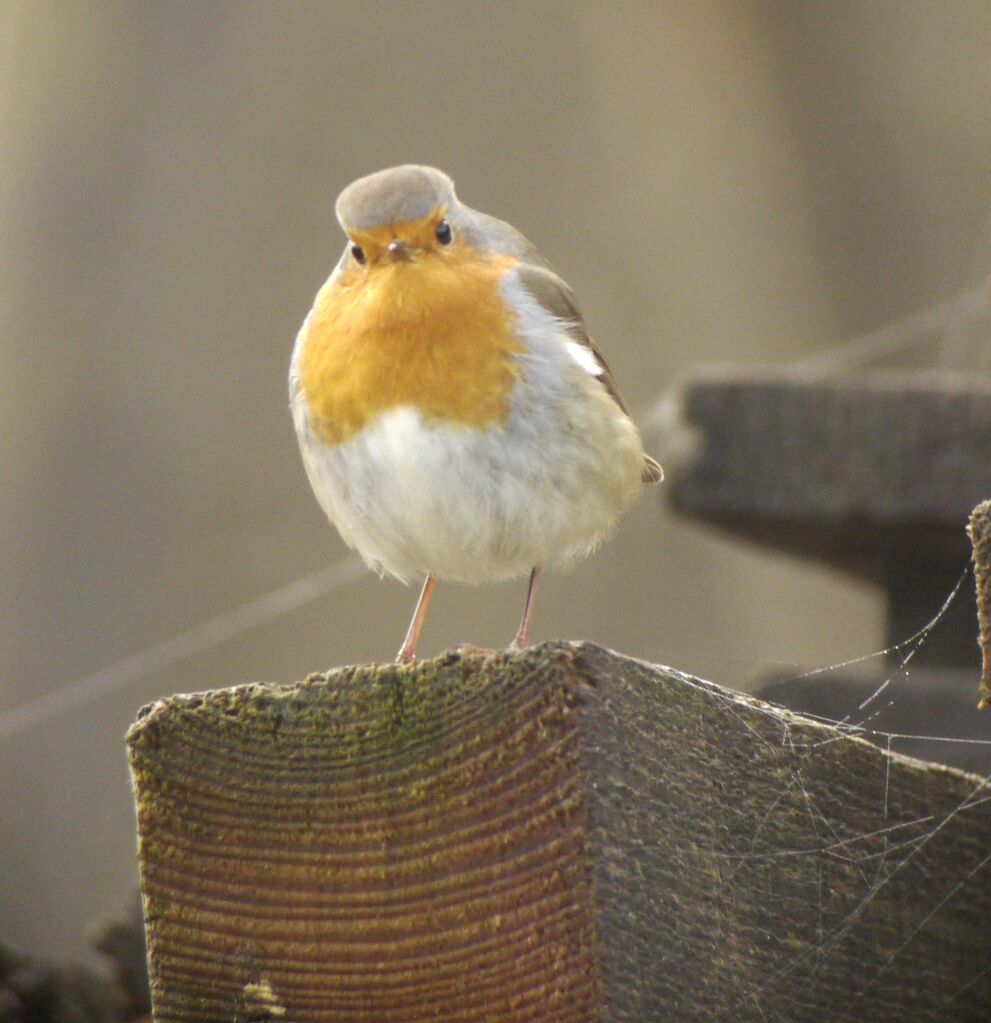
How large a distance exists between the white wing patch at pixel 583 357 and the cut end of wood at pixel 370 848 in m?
1.08

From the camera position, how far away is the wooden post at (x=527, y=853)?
125 cm

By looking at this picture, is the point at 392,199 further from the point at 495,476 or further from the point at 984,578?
the point at 984,578

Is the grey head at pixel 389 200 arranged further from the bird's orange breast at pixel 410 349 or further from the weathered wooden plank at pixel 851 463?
the weathered wooden plank at pixel 851 463

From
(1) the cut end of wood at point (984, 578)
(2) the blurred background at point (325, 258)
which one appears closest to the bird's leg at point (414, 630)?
(1) the cut end of wood at point (984, 578)

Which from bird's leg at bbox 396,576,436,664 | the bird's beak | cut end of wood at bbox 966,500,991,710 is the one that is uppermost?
the bird's beak

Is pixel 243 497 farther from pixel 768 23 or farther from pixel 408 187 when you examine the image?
pixel 408 187

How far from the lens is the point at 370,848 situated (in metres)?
1.37

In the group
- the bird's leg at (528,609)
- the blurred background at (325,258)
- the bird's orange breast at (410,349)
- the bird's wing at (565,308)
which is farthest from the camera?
the blurred background at (325,258)

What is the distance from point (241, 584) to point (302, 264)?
3.79 feet

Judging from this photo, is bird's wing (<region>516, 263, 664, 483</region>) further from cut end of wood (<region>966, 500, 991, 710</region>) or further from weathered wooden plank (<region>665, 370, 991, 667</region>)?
cut end of wood (<region>966, 500, 991, 710</region>)

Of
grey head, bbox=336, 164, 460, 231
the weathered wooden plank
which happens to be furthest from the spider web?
Answer: grey head, bbox=336, 164, 460, 231

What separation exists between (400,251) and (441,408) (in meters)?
0.24

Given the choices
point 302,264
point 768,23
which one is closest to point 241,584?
point 302,264

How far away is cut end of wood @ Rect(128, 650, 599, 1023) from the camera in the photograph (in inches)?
49.4
